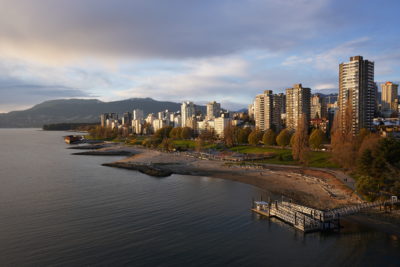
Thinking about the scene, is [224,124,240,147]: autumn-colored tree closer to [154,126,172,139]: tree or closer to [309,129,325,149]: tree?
[309,129,325,149]: tree

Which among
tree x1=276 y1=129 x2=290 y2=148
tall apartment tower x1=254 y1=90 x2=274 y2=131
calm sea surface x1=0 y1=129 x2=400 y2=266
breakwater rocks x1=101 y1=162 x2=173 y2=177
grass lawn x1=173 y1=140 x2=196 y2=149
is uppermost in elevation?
tall apartment tower x1=254 y1=90 x2=274 y2=131

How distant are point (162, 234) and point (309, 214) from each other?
13.6 meters

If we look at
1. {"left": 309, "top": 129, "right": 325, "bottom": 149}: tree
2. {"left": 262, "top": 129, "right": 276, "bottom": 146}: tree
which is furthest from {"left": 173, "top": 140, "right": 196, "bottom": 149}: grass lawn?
{"left": 309, "top": 129, "right": 325, "bottom": 149}: tree

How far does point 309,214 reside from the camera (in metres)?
29.6

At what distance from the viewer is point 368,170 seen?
35.5m

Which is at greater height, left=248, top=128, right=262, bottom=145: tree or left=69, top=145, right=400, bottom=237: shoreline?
left=248, top=128, right=262, bottom=145: tree

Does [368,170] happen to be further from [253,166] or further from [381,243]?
[253,166]

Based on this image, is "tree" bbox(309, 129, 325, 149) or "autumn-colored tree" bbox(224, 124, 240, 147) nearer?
"tree" bbox(309, 129, 325, 149)

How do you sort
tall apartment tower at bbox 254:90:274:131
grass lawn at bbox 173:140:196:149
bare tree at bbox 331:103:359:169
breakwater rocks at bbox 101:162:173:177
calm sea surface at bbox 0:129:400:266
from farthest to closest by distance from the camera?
tall apartment tower at bbox 254:90:274:131 < grass lawn at bbox 173:140:196:149 < breakwater rocks at bbox 101:162:173:177 < bare tree at bbox 331:103:359:169 < calm sea surface at bbox 0:129:400:266

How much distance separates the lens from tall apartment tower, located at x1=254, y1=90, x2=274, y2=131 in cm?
11581

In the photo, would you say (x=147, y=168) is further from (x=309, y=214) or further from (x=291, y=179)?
(x=309, y=214)

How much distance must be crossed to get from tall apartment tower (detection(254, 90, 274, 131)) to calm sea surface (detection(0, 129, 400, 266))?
76834 millimetres

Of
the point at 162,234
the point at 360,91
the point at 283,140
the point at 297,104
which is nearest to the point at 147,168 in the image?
the point at 283,140

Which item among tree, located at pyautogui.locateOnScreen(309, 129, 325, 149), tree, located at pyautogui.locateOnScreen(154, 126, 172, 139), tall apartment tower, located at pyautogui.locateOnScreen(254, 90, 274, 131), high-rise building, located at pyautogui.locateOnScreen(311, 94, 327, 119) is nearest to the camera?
tree, located at pyautogui.locateOnScreen(309, 129, 325, 149)
